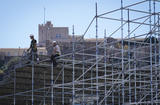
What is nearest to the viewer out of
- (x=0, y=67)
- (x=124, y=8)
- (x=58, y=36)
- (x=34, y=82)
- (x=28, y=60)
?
(x=124, y=8)

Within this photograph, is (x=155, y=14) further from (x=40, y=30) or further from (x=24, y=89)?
(x=40, y=30)

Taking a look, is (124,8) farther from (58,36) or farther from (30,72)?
(58,36)

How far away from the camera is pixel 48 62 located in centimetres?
2395

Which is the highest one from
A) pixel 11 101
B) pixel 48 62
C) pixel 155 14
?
pixel 155 14

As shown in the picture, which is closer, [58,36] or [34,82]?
[34,82]

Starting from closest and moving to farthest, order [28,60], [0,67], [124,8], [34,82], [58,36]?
[124,8], [28,60], [34,82], [0,67], [58,36]

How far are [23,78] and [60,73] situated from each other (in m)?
1.76

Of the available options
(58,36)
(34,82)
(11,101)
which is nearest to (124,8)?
(34,82)

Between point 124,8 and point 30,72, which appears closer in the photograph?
point 124,8

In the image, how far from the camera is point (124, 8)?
1958cm

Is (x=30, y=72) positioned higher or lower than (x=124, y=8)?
lower

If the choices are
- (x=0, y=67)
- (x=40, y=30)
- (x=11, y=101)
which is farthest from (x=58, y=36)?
(x=11, y=101)

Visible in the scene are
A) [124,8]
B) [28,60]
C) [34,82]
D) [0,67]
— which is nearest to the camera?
[124,8]

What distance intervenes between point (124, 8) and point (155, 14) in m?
1.23
